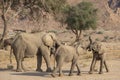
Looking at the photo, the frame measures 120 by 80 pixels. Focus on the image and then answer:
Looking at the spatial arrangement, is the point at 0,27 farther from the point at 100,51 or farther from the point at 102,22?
the point at 100,51

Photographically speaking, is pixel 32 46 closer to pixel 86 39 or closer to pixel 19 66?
pixel 19 66

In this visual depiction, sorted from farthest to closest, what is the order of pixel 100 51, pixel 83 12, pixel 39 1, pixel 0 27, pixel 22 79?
pixel 0 27, pixel 83 12, pixel 39 1, pixel 100 51, pixel 22 79

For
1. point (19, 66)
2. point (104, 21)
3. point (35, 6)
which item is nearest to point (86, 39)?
point (104, 21)

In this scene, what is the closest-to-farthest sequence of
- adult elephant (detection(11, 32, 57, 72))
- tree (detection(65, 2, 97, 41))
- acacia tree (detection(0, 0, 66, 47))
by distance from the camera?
1. adult elephant (detection(11, 32, 57, 72))
2. acacia tree (detection(0, 0, 66, 47))
3. tree (detection(65, 2, 97, 41))

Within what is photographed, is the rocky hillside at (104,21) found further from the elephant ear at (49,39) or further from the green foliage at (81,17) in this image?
the elephant ear at (49,39)

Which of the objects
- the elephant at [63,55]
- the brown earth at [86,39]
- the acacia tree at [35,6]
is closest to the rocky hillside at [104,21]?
the brown earth at [86,39]

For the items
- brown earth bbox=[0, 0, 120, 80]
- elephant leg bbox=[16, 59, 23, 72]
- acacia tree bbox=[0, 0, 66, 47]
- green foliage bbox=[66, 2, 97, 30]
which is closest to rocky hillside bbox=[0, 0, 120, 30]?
brown earth bbox=[0, 0, 120, 80]

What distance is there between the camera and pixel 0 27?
104 m

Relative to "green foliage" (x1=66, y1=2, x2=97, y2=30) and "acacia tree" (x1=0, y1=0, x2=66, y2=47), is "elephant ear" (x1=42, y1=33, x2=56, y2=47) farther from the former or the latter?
"green foliage" (x1=66, y1=2, x2=97, y2=30)

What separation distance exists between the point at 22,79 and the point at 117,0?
107m

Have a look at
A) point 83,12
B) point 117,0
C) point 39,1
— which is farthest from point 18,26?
point 39,1

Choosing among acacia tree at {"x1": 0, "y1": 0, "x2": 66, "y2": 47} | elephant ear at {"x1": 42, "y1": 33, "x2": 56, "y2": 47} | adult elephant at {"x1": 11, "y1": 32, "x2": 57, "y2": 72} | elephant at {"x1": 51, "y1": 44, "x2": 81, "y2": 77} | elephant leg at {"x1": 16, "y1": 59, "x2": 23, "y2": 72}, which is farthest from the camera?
acacia tree at {"x1": 0, "y1": 0, "x2": 66, "y2": 47}

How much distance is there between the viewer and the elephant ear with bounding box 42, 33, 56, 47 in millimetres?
19719

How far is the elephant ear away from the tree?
36990 millimetres
